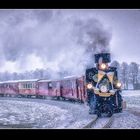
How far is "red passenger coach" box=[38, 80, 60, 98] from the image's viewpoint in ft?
15.2

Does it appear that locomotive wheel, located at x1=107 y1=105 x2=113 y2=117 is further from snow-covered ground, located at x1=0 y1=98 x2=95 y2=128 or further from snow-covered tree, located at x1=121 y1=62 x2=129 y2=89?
snow-covered tree, located at x1=121 y1=62 x2=129 y2=89

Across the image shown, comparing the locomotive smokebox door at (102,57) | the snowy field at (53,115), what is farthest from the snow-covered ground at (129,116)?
the locomotive smokebox door at (102,57)

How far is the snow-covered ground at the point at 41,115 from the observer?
4395 millimetres

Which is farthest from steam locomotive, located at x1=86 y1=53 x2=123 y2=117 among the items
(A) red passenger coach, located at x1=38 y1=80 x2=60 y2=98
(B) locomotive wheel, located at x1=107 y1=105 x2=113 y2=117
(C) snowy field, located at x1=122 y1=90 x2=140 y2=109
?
(A) red passenger coach, located at x1=38 y1=80 x2=60 y2=98

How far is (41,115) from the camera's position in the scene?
175 inches

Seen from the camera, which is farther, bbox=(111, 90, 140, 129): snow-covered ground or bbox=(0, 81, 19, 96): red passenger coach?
bbox=(0, 81, 19, 96): red passenger coach

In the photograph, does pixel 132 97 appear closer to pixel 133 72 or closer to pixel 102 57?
pixel 133 72

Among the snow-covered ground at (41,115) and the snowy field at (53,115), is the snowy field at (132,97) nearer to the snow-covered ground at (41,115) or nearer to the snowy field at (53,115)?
the snowy field at (53,115)

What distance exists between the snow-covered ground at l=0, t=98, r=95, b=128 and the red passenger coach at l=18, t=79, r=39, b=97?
262 millimetres

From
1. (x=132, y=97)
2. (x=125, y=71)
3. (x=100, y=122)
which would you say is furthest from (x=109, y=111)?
(x=125, y=71)

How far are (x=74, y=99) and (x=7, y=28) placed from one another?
53.6 inches
